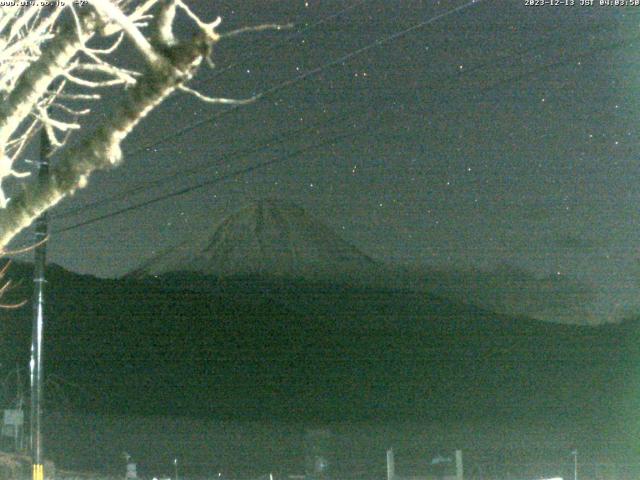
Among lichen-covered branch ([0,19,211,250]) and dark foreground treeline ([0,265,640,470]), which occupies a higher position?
dark foreground treeline ([0,265,640,470])

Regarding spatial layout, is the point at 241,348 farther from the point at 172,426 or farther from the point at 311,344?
the point at 172,426

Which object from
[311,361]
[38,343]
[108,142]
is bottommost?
[108,142]

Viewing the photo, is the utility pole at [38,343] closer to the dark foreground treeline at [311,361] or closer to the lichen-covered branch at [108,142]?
the lichen-covered branch at [108,142]

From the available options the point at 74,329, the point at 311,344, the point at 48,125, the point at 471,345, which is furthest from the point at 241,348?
the point at 48,125

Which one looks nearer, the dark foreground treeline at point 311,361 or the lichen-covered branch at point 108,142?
the lichen-covered branch at point 108,142

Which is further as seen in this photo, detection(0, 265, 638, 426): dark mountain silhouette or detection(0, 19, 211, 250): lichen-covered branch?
detection(0, 265, 638, 426): dark mountain silhouette

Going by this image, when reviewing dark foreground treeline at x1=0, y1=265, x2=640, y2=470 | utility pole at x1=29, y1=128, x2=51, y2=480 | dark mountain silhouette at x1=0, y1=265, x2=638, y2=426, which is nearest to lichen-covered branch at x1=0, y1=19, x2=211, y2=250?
utility pole at x1=29, y1=128, x2=51, y2=480

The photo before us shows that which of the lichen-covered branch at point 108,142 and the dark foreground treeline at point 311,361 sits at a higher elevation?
the dark foreground treeline at point 311,361

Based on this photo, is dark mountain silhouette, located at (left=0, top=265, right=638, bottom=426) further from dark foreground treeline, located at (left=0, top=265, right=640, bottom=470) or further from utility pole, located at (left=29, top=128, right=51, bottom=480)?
utility pole, located at (left=29, top=128, right=51, bottom=480)

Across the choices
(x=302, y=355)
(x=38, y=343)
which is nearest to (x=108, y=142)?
(x=38, y=343)

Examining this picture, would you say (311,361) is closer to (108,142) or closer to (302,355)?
(302,355)

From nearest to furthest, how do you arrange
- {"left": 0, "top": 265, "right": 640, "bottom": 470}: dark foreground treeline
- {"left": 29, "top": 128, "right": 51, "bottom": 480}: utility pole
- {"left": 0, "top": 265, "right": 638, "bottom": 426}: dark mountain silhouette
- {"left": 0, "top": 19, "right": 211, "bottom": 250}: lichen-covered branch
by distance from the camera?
{"left": 0, "top": 19, "right": 211, "bottom": 250}: lichen-covered branch, {"left": 29, "top": 128, "right": 51, "bottom": 480}: utility pole, {"left": 0, "top": 265, "right": 640, "bottom": 470}: dark foreground treeline, {"left": 0, "top": 265, "right": 638, "bottom": 426}: dark mountain silhouette

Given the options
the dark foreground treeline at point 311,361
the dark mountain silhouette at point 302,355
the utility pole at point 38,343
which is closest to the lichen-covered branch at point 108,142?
the utility pole at point 38,343
